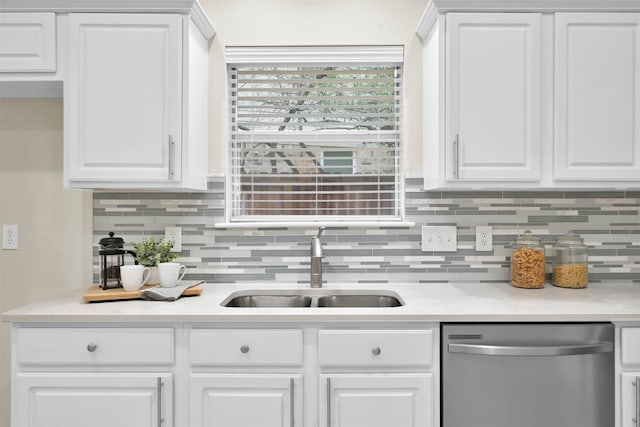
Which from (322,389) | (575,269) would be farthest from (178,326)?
(575,269)

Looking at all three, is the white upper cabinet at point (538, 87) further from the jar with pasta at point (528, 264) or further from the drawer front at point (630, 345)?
the drawer front at point (630, 345)

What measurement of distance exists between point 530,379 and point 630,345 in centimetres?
39

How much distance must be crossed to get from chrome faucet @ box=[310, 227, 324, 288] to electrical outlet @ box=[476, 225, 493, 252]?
79 cm

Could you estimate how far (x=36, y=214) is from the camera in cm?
233

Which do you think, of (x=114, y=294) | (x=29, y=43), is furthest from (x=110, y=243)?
(x=29, y=43)

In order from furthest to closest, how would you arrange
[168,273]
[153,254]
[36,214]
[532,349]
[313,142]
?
[313,142]
[36,214]
[153,254]
[168,273]
[532,349]

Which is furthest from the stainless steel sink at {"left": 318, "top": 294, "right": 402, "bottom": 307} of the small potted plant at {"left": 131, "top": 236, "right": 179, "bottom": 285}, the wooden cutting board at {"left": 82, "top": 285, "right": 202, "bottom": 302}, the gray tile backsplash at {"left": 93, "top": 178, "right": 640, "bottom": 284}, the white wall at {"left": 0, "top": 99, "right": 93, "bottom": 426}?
the white wall at {"left": 0, "top": 99, "right": 93, "bottom": 426}

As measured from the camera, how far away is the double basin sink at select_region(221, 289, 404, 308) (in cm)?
220

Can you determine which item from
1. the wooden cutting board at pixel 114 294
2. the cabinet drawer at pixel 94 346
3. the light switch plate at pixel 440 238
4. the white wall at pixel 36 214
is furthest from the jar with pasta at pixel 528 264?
the white wall at pixel 36 214

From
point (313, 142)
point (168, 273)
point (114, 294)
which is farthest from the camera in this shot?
point (313, 142)

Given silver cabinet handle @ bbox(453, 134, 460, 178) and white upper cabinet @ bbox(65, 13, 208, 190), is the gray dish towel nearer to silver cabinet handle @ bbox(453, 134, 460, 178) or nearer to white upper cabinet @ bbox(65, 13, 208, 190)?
white upper cabinet @ bbox(65, 13, 208, 190)

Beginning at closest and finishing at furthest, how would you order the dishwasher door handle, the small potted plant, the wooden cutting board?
the dishwasher door handle
the wooden cutting board
the small potted plant

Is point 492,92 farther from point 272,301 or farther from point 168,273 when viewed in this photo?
point 168,273

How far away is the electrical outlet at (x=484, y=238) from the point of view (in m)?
2.34
